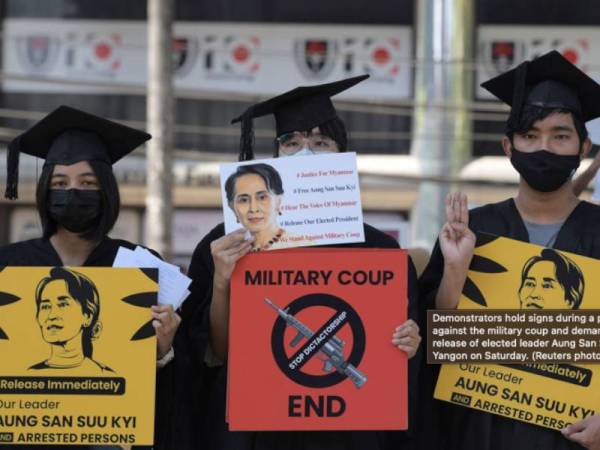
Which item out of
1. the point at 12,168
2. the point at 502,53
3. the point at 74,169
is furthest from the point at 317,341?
the point at 502,53

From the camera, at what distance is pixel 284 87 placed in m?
18.0

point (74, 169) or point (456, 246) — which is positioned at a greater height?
point (74, 169)

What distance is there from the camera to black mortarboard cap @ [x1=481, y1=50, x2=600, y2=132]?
397cm

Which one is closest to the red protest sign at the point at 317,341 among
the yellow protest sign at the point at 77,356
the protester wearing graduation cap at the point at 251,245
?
the protester wearing graduation cap at the point at 251,245

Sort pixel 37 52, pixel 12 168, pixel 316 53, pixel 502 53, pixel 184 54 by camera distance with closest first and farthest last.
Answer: pixel 12 168 < pixel 502 53 < pixel 316 53 < pixel 184 54 < pixel 37 52

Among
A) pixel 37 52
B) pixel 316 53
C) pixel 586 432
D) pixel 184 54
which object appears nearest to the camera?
pixel 586 432

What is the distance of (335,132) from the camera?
407 cm

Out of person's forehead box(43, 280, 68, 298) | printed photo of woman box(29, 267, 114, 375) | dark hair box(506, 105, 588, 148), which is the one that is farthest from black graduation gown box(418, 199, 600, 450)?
person's forehead box(43, 280, 68, 298)

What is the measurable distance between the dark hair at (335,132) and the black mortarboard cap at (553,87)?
59cm

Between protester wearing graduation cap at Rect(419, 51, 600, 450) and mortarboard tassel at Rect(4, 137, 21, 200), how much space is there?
5.08 feet

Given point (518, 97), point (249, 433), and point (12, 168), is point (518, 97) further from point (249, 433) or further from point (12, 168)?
point (12, 168)

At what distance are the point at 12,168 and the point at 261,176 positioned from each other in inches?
43.0

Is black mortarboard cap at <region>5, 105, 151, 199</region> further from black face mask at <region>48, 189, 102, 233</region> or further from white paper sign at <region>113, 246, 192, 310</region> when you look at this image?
white paper sign at <region>113, 246, 192, 310</region>

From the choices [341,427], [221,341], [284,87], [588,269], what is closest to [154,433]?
[221,341]
